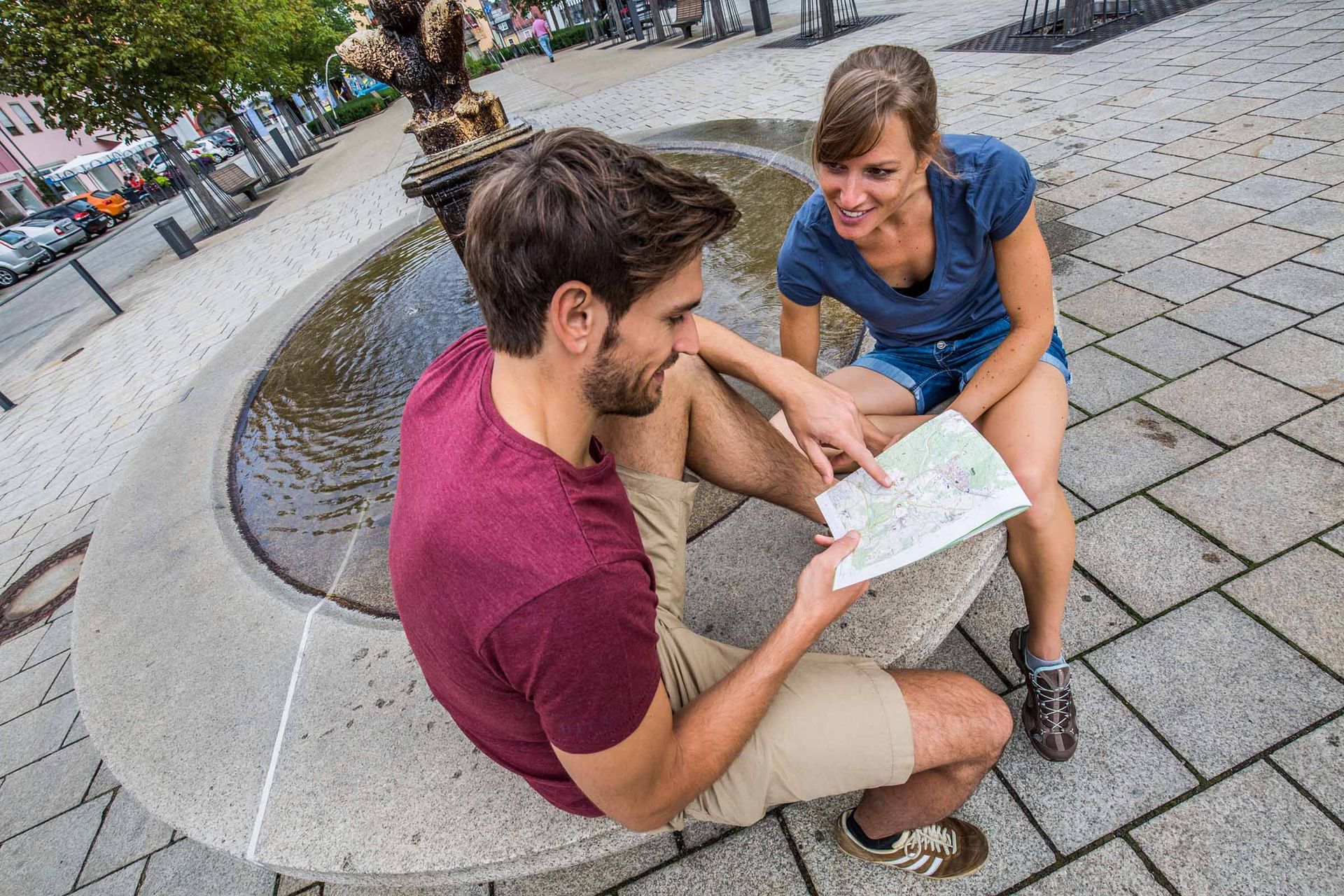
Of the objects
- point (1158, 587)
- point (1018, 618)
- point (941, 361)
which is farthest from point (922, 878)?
point (941, 361)

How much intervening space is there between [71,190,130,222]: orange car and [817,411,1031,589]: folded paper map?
33.8 meters

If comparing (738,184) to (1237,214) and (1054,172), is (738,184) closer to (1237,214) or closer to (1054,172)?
(1054,172)

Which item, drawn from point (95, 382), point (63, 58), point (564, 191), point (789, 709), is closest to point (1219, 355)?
point (789, 709)

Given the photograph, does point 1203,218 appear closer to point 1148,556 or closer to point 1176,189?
point 1176,189

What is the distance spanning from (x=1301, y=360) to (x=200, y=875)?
4.61 m

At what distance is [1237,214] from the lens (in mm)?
3785

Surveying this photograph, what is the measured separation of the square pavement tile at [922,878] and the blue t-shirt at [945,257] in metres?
1.46

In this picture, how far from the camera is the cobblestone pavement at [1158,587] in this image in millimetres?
1673

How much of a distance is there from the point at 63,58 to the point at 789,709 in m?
17.4

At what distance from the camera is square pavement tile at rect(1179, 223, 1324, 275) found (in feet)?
11.1

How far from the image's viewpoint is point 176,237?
1288cm

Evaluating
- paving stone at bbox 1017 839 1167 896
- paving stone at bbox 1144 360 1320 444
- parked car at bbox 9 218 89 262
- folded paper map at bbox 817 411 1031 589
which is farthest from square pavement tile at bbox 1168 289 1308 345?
parked car at bbox 9 218 89 262

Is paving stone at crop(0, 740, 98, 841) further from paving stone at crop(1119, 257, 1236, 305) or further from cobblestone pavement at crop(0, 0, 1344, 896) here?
paving stone at crop(1119, 257, 1236, 305)

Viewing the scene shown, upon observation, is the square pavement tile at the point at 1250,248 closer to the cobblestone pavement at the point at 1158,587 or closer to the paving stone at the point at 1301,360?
the cobblestone pavement at the point at 1158,587
